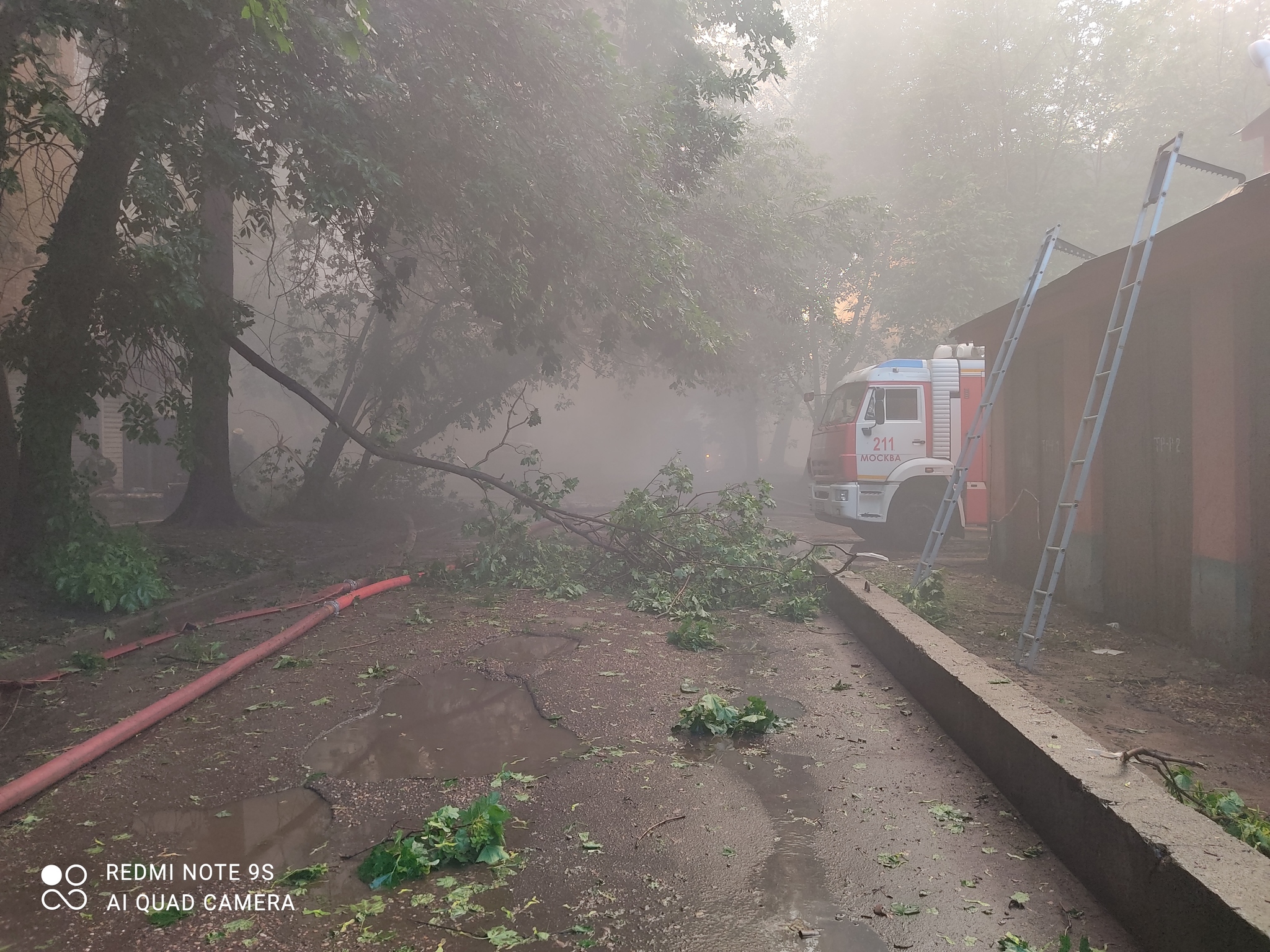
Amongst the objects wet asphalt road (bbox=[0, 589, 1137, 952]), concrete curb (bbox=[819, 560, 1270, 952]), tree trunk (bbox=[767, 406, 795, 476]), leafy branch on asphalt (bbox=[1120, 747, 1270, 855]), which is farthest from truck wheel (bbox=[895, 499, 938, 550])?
tree trunk (bbox=[767, 406, 795, 476])

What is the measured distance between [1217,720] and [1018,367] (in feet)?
20.3

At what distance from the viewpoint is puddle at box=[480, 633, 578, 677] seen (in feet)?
21.2

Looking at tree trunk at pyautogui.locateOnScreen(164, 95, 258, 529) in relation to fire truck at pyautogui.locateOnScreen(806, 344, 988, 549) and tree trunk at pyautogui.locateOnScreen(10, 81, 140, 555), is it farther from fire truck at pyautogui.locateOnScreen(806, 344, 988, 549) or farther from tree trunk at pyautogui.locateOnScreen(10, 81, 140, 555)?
fire truck at pyautogui.locateOnScreen(806, 344, 988, 549)

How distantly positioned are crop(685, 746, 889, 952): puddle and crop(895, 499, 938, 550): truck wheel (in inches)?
399

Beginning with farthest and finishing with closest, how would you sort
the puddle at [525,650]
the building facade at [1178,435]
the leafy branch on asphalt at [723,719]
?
1. the puddle at [525,650]
2. the building facade at [1178,435]
3. the leafy branch on asphalt at [723,719]

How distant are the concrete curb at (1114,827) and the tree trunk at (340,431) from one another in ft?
42.0

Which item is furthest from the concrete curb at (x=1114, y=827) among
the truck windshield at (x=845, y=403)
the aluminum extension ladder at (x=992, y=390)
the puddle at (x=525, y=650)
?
the truck windshield at (x=845, y=403)

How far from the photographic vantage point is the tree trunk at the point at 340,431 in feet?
52.0

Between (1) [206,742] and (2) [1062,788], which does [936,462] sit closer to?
(2) [1062,788]

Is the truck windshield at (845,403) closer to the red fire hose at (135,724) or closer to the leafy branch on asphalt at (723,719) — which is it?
the red fire hose at (135,724)

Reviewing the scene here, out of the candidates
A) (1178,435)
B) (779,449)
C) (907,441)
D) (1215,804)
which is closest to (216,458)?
(907,441)

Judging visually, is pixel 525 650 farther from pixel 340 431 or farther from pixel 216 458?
pixel 340 431

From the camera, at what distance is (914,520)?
14141 millimetres

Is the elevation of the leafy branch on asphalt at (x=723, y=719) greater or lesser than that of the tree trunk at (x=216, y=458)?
lesser
